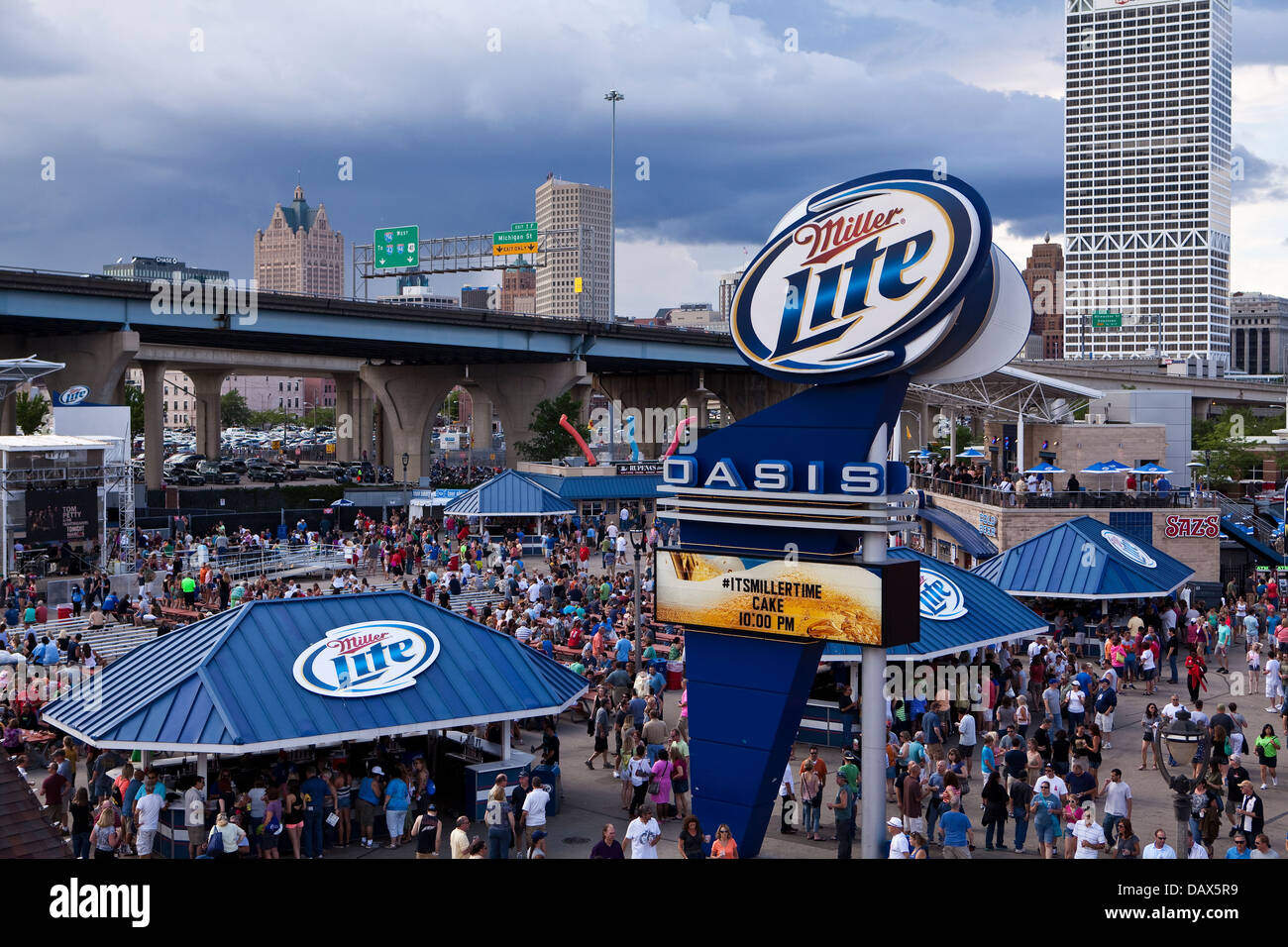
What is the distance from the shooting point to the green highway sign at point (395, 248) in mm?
84000

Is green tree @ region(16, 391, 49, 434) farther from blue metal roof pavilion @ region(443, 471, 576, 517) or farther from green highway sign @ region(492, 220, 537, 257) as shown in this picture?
blue metal roof pavilion @ region(443, 471, 576, 517)

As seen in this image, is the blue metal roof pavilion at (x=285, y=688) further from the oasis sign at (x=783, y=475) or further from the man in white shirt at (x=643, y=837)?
the oasis sign at (x=783, y=475)

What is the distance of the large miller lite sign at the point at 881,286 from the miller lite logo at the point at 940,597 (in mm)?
8779

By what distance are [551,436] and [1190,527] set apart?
47060mm

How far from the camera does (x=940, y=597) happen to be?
24.0m

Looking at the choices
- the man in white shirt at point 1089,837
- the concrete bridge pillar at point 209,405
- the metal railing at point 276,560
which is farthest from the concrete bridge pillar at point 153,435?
the man in white shirt at point 1089,837

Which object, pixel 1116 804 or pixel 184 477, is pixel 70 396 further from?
pixel 1116 804

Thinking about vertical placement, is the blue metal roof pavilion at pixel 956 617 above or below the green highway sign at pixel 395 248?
below

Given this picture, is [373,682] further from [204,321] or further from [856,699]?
[204,321]

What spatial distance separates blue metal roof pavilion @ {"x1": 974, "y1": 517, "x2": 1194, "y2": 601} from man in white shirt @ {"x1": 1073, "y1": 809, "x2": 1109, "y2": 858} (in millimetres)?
16838

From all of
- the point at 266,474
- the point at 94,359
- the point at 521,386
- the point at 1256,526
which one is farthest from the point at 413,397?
the point at 1256,526

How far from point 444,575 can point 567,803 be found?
67.7 feet

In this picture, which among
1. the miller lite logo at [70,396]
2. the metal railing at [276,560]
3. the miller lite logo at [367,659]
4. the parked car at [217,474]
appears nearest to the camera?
the miller lite logo at [367,659]
